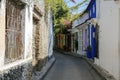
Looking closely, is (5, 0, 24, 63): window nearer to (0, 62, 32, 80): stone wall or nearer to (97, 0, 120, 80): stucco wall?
(0, 62, 32, 80): stone wall

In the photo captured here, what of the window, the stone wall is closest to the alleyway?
the stone wall

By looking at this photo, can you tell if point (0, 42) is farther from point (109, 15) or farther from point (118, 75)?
point (109, 15)

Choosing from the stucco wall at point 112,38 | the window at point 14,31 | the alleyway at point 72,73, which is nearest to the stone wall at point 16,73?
the window at point 14,31

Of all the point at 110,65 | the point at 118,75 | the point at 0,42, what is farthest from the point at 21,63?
the point at 110,65

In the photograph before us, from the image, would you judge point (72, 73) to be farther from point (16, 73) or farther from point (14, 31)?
point (16, 73)

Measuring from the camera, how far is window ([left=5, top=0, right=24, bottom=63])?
8969 millimetres

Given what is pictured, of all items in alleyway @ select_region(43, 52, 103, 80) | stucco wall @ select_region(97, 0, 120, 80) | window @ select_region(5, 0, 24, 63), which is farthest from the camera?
alleyway @ select_region(43, 52, 103, 80)

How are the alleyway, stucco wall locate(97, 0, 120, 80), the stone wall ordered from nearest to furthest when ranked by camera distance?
the stone wall
stucco wall locate(97, 0, 120, 80)
the alleyway

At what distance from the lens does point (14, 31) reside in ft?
32.3

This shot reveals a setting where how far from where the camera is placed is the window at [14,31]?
8.97m

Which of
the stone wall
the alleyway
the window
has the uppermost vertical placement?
the window

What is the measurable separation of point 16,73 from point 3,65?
141 centimetres

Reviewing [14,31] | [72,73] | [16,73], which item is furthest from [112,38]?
[16,73]

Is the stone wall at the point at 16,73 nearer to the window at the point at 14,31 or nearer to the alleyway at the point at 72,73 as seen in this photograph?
the window at the point at 14,31
